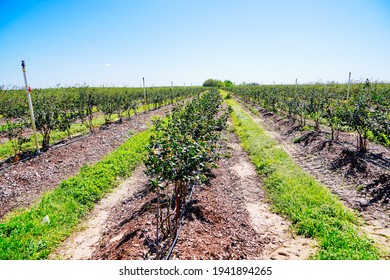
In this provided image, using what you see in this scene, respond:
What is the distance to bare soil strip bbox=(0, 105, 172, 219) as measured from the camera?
6496 mm

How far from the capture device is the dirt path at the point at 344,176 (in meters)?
5.07

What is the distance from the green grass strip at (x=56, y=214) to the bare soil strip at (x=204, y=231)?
301 mm

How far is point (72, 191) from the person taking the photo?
252 inches

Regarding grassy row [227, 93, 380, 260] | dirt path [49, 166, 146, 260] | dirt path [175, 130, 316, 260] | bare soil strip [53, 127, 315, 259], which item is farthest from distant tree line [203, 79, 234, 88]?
bare soil strip [53, 127, 315, 259]

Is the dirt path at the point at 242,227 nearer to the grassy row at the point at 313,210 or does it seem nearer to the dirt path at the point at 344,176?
the grassy row at the point at 313,210

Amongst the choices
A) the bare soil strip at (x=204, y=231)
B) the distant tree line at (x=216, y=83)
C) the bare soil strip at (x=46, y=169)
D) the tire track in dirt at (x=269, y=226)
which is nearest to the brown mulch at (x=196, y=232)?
the bare soil strip at (x=204, y=231)

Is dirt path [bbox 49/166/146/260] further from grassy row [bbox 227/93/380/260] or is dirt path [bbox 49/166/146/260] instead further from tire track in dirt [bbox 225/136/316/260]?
grassy row [bbox 227/93/380/260]

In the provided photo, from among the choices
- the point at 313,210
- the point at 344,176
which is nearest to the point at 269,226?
the point at 313,210

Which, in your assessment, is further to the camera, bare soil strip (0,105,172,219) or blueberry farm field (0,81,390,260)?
bare soil strip (0,105,172,219)

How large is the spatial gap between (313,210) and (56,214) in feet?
18.5

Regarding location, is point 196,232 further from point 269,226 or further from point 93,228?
point 93,228

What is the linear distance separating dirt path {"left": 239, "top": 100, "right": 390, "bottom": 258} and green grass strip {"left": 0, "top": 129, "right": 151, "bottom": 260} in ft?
19.7
